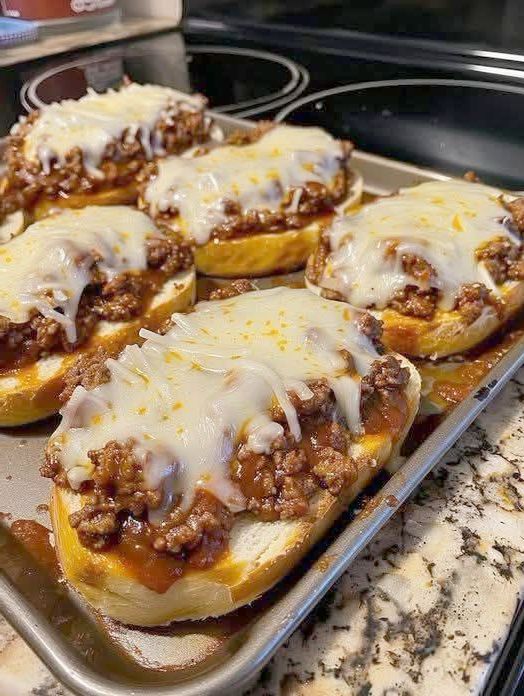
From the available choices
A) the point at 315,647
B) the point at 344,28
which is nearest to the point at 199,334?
the point at 315,647

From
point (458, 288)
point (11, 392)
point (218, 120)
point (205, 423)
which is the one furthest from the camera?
point (218, 120)

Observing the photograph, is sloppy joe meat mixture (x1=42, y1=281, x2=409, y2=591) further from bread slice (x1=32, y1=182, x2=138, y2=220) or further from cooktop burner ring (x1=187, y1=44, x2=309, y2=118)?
cooktop burner ring (x1=187, y1=44, x2=309, y2=118)

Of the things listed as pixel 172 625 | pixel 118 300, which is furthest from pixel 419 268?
pixel 172 625

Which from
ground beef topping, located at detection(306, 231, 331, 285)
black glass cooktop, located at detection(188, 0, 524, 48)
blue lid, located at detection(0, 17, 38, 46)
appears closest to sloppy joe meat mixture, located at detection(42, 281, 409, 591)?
ground beef topping, located at detection(306, 231, 331, 285)

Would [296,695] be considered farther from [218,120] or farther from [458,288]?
[218,120]

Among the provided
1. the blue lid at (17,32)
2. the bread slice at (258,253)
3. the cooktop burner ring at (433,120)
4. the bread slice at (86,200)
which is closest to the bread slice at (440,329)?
the bread slice at (258,253)

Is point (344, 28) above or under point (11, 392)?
above

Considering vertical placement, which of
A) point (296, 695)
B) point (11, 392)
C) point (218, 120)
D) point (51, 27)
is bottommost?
point (296, 695)
